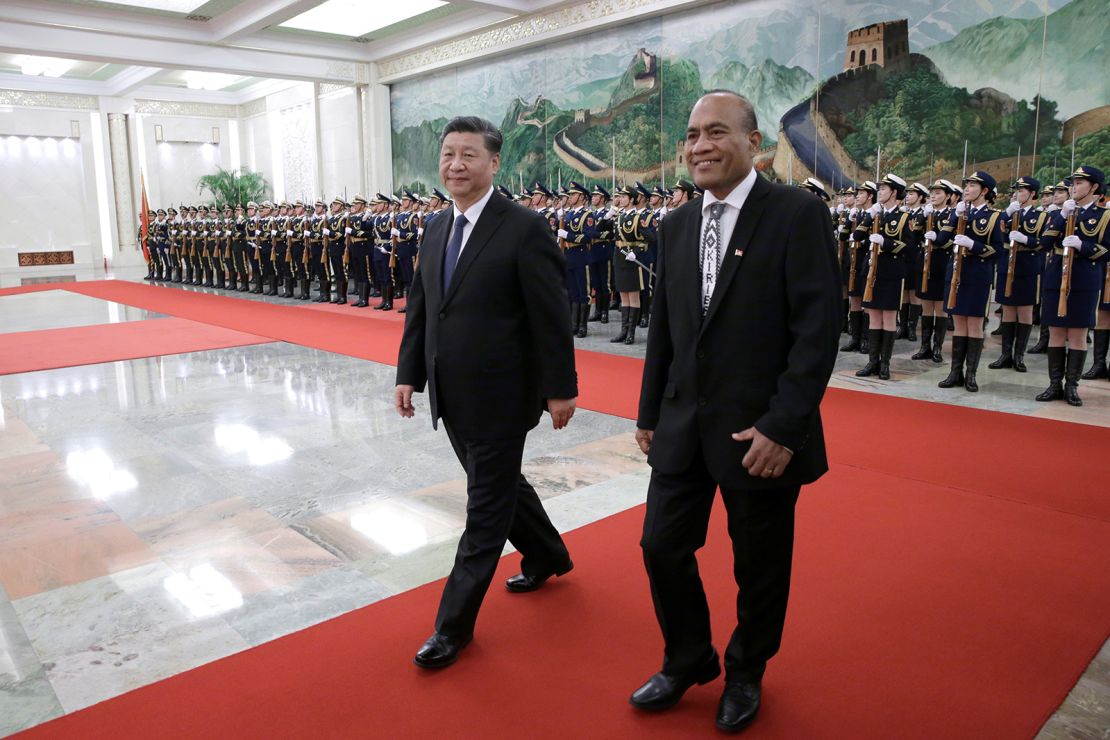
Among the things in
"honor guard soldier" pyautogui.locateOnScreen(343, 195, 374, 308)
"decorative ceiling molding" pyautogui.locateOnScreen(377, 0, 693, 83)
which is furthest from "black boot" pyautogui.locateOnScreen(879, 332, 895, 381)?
"honor guard soldier" pyautogui.locateOnScreen(343, 195, 374, 308)

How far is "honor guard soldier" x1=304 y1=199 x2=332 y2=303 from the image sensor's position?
46.1 feet

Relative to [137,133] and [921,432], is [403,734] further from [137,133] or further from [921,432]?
[137,133]

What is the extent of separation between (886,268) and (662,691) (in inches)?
228

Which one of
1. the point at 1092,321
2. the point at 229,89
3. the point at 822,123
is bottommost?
the point at 1092,321

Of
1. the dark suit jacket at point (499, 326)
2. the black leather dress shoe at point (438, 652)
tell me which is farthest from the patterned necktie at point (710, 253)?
the black leather dress shoe at point (438, 652)

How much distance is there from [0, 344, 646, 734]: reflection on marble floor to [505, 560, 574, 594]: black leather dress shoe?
36cm

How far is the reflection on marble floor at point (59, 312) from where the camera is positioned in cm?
1147

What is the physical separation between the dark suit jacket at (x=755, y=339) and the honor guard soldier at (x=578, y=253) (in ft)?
25.4

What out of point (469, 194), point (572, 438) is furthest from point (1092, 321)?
point (469, 194)

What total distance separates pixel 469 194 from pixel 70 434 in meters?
4.32

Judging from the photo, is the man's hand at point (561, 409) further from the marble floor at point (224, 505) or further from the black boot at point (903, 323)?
the black boot at point (903, 323)

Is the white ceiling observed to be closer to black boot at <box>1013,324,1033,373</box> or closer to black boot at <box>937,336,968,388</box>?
black boot at <box>1013,324,1033,373</box>

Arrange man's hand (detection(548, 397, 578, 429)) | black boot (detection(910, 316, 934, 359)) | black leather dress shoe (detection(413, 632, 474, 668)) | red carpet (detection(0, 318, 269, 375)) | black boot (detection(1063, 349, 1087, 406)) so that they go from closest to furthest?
black leather dress shoe (detection(413, 632, 474, 668)) → man's hand (detection(548, 397, 578, 429)) → black boot (detection(1063, 349, 1087, 406)) → black boot (detection(910, 316, 934, 359)) → red carpet (detection(0, 318, 269, 375))

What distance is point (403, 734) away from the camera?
2182 mm
